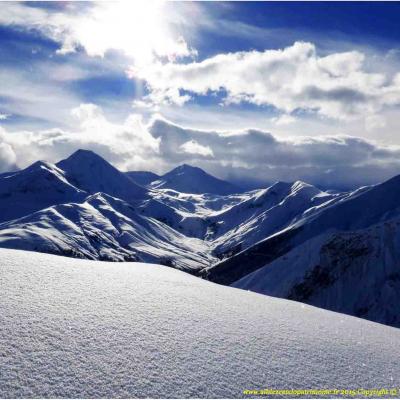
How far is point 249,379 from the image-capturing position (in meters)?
10.7

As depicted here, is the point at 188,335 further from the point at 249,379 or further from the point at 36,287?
the point at 36,287

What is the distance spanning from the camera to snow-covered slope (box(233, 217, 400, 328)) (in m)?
129

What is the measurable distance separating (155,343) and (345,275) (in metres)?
148

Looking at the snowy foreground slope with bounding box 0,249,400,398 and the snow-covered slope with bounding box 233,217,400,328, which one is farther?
the snow-covered slope with bounding box 233,217,400,328

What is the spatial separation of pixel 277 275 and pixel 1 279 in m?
149

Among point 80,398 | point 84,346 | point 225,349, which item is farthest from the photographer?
point 225,349

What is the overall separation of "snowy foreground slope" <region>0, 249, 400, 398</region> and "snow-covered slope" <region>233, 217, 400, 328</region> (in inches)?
4723

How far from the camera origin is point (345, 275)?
14650cm

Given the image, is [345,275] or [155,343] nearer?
[155,343]

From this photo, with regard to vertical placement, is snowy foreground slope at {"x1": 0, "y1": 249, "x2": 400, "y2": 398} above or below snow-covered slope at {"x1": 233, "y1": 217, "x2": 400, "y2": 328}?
above

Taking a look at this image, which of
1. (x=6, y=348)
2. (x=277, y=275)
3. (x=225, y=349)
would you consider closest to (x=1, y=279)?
(x=6, y=348)

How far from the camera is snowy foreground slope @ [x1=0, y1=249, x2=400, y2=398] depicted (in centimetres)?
976

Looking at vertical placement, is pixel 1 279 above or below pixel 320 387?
above

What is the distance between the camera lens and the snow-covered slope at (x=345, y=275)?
129075 millimetres
